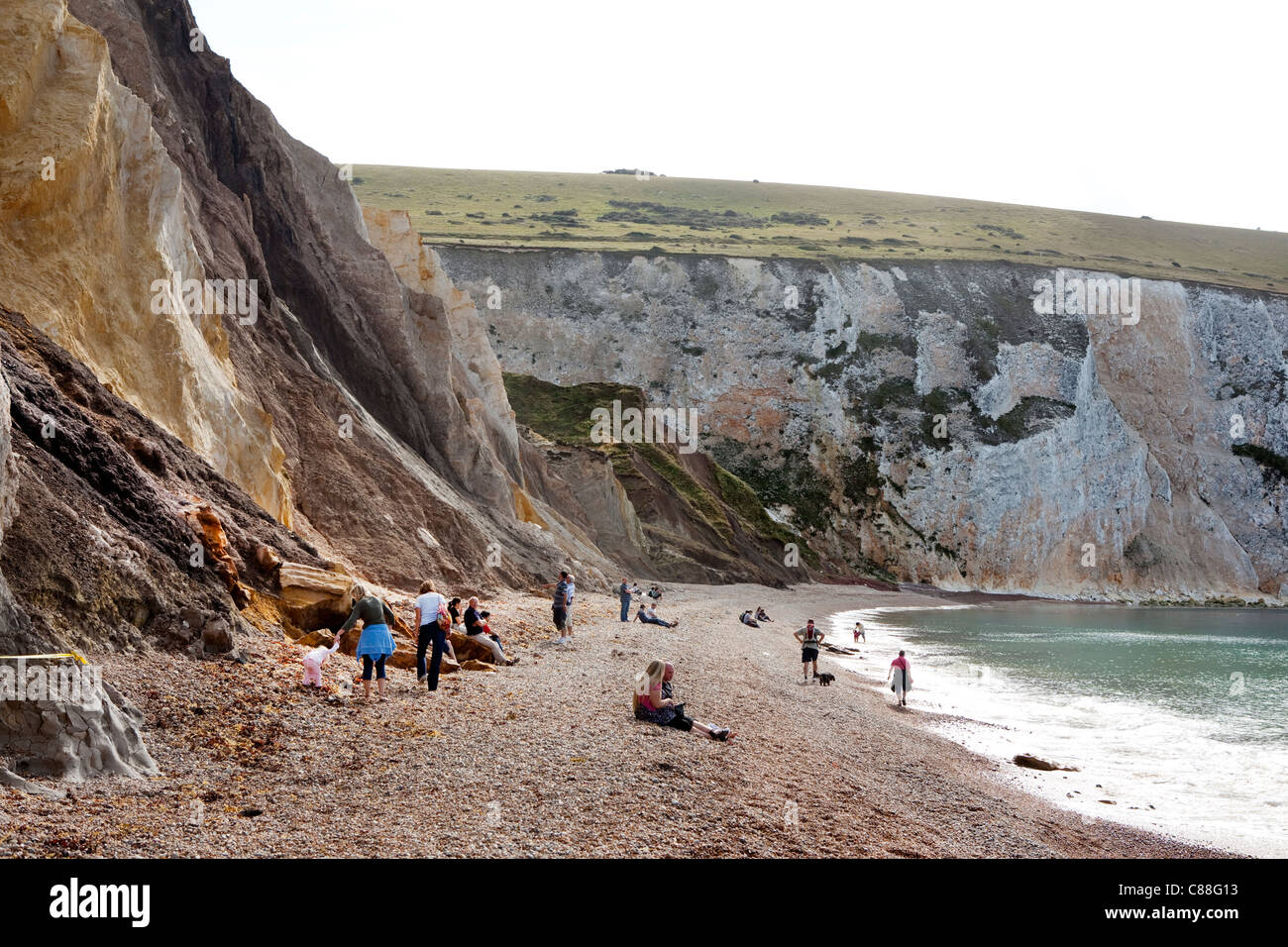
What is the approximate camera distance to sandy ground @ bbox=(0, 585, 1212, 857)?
A: 6.42 metres

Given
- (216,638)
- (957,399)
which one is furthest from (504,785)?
(957,399)

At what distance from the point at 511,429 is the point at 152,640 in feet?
96.7

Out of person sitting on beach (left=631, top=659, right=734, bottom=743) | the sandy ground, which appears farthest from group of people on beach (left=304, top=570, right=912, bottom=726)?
the sandy ground

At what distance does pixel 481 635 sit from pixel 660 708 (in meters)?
4.70

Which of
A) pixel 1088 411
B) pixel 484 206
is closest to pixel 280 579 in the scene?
pixel 1088 411

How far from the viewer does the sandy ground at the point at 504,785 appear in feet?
21.1

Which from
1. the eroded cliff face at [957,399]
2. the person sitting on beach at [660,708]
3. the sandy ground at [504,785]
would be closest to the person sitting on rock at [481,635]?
the sandy ground at [504,785]

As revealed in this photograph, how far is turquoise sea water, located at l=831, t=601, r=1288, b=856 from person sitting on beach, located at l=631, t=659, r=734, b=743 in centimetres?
469

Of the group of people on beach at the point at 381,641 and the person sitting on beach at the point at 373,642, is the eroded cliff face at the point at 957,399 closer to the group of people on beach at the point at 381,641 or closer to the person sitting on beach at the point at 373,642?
the group of people on beach at the point at 381,641

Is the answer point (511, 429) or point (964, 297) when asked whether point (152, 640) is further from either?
point (964, 297)

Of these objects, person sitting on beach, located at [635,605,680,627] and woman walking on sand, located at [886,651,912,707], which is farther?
person sitting on beach, located at [635,605,680,627]

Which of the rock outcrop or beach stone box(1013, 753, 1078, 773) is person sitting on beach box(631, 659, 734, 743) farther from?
the rock outcrop

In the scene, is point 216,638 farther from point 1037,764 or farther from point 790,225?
point 790,225

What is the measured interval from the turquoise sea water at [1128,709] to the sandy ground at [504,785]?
1729 millimetres
